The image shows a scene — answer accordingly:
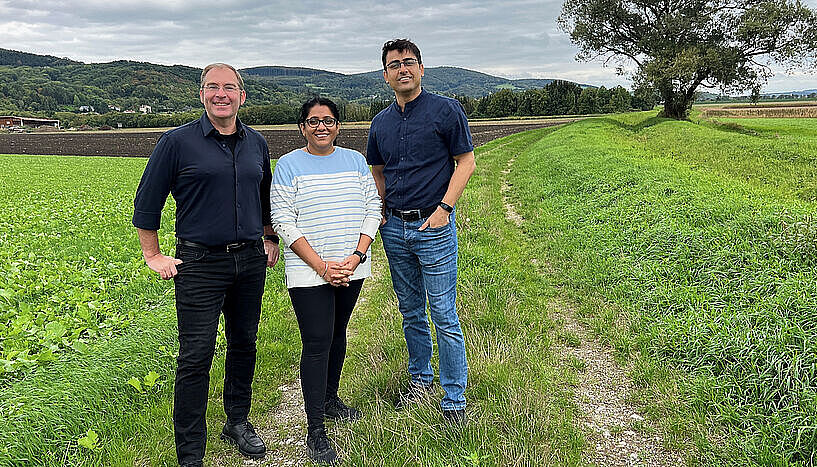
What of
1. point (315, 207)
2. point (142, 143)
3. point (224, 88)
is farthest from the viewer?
point (142, 143)

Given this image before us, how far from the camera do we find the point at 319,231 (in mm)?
3582

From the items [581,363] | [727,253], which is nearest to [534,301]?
[581,363]

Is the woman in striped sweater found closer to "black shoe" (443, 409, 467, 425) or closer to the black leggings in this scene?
the black leggings

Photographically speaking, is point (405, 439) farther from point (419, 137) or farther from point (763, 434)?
point (763, 434)

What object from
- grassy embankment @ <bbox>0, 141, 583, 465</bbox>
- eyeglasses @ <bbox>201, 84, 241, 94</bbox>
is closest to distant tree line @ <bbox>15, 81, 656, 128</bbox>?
grassy embankment @ <bbox>0, 141, 583, 465</bbox>

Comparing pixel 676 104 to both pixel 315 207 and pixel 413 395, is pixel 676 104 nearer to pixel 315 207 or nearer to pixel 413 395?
pixel 413 395

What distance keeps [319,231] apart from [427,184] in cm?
82

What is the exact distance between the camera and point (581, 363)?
5.03m

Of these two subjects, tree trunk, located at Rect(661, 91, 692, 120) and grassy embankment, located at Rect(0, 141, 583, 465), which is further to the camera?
tree trunk, located at Rect(661, 91, 692, 120)

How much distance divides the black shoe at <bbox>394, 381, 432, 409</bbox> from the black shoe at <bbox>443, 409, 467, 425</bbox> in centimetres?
28

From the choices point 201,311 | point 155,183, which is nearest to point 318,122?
point 155,183

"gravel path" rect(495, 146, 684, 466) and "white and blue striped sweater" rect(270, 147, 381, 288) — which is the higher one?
"white and blue striped sweater" rect(270, 147, 381, 288)

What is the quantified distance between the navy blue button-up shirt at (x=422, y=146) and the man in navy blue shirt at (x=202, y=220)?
0.96 m

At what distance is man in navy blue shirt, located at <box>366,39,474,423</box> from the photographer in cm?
362
